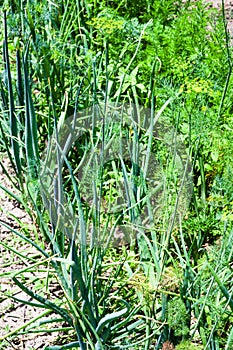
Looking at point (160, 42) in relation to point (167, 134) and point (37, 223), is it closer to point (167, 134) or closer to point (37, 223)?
point (167, 134)

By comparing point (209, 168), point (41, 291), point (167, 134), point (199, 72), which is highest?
point (199, 72)

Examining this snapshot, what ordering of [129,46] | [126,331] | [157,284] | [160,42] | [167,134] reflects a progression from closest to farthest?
1. [157,284]
2. [126,331]
3. [167,134]
4. [129,46]
5. [160,42]

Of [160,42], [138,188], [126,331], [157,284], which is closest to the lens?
[157,284]

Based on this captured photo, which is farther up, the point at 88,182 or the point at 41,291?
the point at 88,182

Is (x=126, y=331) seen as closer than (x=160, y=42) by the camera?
Yes

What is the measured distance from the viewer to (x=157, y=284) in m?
1.72

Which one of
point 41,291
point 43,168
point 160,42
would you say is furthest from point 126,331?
point 160,42

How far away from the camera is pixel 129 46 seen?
248 centimetres

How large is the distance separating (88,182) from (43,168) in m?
0.20

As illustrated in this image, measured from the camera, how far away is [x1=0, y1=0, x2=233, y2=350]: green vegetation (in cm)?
179

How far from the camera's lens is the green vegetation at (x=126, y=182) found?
1.79 metres

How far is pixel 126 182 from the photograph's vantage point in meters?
2.05

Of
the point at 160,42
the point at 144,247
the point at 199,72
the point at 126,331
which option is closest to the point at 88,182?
the point at 144,247

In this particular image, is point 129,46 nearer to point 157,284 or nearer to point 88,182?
point 88,182
